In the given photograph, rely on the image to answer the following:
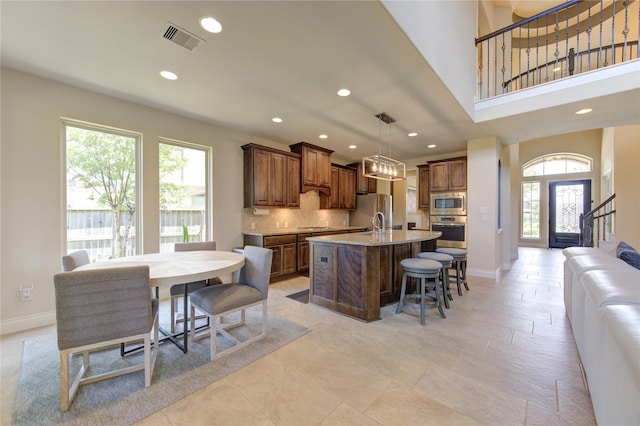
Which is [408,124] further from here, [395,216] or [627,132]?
[627,132]

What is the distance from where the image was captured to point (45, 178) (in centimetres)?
294

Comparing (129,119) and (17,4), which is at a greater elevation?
(17,4)

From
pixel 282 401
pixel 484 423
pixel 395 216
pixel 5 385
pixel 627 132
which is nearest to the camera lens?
pixel 484 423

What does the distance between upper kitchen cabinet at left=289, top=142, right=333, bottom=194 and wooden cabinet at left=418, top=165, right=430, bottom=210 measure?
229cm

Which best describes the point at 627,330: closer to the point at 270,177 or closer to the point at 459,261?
the point at 459,261

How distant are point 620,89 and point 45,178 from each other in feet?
21.8

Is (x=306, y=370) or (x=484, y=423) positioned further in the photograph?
(x=306, y=370)

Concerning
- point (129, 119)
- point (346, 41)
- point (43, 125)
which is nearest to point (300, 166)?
point (129, 119)

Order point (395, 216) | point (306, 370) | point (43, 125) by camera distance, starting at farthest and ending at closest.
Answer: point (395, 216) < point (43, 125) < point (306, 370)

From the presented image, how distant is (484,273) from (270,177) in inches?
174

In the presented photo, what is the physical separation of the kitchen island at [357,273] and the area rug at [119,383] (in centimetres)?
86

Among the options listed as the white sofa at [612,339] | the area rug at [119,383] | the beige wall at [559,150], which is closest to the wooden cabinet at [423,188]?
the beige wall at [559,150]

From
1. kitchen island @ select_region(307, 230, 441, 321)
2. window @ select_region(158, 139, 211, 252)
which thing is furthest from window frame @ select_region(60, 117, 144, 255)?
kitchen island @ select_region(307, 230, 441, 321)

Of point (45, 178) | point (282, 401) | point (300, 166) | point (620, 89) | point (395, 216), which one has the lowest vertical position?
point (282, 401)
